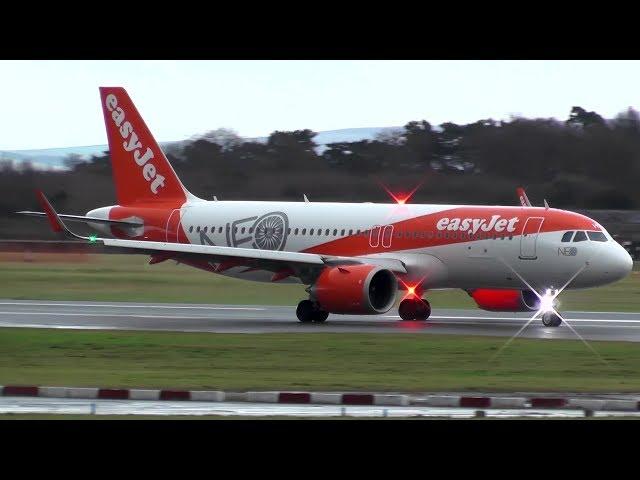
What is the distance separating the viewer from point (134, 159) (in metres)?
41.4

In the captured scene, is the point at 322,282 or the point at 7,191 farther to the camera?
the point at 7,191

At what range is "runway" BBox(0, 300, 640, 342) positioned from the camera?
31.8m

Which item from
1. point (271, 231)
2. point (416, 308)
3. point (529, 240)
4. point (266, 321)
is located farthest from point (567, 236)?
point (271, 231)

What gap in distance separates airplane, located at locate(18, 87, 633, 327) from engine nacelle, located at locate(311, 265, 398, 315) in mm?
24

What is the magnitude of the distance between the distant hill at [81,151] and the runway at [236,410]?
35.3 meters

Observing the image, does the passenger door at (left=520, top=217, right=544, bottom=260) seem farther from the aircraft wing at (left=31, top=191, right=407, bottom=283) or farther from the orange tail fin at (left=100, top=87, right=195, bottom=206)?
the orange tail fin at (left=100, top=87, right=195, bottom=206)

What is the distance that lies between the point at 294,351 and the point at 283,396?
764 cm

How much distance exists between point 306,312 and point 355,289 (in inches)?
83.3

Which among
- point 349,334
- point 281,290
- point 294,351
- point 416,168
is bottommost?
point 294,351

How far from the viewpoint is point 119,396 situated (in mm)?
18938

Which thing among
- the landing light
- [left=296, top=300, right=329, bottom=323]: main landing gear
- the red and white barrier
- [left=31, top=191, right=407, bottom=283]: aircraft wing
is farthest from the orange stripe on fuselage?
the red and white barrier
